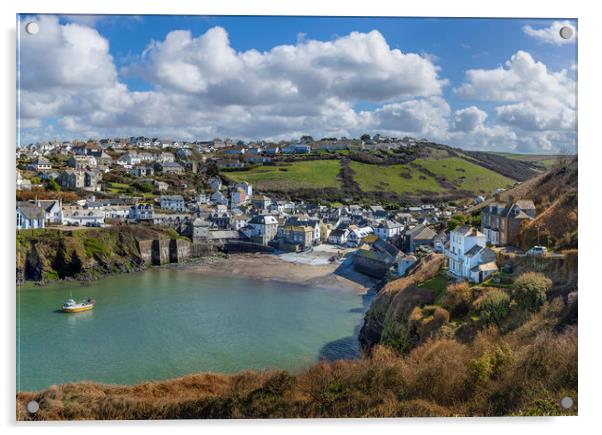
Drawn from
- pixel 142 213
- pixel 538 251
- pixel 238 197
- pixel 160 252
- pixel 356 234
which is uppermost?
pixel 238 197


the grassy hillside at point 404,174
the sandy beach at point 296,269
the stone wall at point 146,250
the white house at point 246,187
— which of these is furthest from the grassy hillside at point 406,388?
the white house at point 246,187

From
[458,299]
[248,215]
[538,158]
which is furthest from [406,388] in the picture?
[248,215]

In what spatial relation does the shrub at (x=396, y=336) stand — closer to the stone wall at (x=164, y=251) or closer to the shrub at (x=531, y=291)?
the shrub at (x=531, y=291)

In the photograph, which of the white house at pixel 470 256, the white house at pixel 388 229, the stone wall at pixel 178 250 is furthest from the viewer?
the stone wall at pixel 178 250

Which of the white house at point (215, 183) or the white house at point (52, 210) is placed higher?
the white house at point (215, 183)

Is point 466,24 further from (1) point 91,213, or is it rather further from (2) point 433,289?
(1) point 91,213

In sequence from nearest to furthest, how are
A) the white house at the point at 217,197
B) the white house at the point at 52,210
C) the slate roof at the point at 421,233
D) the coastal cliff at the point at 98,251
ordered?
the white house at the point at 52,210 < the coastal cliff at the point at 98,251 < the slate roof at the point at 421,233 < the white house at the point at 217,197

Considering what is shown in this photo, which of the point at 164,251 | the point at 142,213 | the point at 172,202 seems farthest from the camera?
the point at 172,202

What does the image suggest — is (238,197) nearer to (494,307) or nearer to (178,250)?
(178,250)
